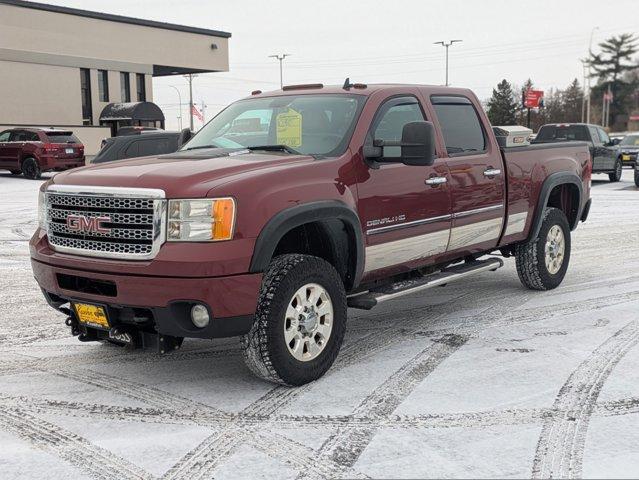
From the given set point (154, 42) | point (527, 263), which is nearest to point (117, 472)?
point (527, 263)

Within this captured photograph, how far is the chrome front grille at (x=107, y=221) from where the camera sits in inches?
179

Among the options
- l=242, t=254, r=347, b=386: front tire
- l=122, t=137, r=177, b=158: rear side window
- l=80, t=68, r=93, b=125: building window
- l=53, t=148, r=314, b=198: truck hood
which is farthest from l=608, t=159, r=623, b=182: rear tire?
l=80, t=68, r=93, b=125: building window

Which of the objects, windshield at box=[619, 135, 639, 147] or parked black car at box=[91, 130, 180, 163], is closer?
parked black car at box=[91, 130, 180, 163]

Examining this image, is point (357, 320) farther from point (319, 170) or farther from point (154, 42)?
point (154, 42)

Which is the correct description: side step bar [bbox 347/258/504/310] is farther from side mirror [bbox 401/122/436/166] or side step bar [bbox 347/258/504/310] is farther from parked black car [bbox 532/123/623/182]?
parked black car [bbox 532/123/623/182]

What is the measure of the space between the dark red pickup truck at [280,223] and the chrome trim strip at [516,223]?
24cm

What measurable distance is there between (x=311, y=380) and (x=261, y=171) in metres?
1.39

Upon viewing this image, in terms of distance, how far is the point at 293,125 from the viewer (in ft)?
18.8

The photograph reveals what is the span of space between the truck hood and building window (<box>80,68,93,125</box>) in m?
37.8

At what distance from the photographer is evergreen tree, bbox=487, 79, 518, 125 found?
100188 millimetres

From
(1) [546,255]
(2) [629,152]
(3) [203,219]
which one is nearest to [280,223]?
(3) [203,219]

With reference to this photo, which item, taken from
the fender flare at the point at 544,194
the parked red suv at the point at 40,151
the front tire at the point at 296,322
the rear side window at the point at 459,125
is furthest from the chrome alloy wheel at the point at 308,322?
the parked red suv at the point at 40,151

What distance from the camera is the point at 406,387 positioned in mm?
4957

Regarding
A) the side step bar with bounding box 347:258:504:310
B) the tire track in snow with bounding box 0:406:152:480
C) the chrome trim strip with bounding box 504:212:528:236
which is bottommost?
the tire track in snow with bounding box 0:406:152:480
